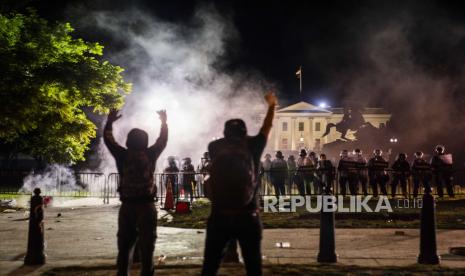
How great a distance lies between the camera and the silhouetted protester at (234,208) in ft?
12.3

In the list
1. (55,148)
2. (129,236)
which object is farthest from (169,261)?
(55,148)

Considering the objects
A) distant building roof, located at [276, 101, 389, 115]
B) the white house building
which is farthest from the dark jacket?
distant building roof, located at [276, 101, 389, 115]

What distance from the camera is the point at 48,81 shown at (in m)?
13.8

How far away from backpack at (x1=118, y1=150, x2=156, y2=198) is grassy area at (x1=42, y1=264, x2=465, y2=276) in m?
1.55

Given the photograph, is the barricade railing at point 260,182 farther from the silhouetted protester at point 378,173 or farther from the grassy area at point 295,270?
the grassy area at point 295,270

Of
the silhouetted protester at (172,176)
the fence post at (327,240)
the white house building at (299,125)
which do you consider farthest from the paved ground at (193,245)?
the white house building at (299,125)

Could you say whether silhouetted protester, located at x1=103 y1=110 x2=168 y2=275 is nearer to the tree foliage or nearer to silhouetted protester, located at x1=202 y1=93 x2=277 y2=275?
silhouetted protester, located at x1=202 y1=93 x2=277 y2=275

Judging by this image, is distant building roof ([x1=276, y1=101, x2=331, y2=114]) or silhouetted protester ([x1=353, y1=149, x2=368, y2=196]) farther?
distant building roof ([x1=276, y1=101, x2=331, y2=114])

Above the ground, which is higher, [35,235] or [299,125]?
[299,125]

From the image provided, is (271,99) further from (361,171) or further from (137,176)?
(361,171)

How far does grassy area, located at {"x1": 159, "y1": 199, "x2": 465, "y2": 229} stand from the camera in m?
9.66

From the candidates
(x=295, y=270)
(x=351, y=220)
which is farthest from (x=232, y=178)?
(x=351, y=220)

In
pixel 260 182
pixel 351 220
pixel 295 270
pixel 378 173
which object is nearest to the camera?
pixel 295 270

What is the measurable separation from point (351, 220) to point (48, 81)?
924 cm
